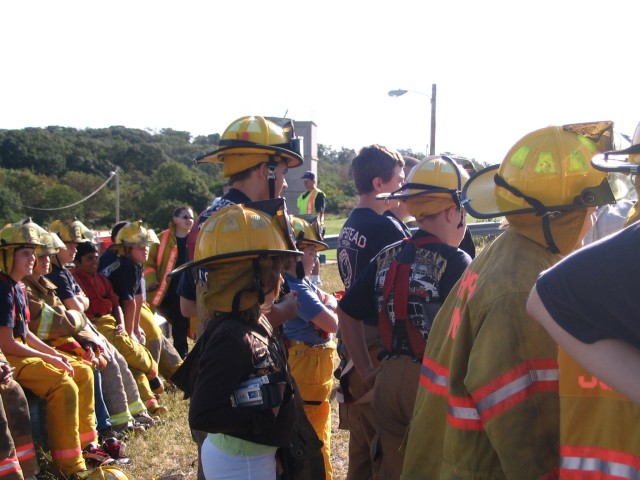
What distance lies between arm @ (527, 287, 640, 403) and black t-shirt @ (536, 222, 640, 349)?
0.01m

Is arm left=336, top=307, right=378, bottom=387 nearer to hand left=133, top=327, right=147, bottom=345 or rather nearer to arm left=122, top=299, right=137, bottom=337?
arm left=122, top=299, right=137, bottom=337

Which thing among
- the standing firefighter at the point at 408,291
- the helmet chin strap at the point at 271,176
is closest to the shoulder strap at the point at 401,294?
the standing firefighter at the point at 408,291

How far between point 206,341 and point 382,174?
5.51 ft

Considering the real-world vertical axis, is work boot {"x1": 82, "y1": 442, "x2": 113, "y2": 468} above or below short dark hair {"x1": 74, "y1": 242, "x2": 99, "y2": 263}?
below

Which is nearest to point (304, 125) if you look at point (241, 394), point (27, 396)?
point (27, 396)

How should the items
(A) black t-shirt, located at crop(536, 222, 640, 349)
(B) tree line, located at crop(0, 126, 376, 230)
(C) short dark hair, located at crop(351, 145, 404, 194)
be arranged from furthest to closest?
(B) tree line, located at crop(0, 126, 376, 230)
(C) short dark hair, located at crop(351, 145, 404, 194)
(A) black t-shirt, located at crop(536, 222, 640, 349)

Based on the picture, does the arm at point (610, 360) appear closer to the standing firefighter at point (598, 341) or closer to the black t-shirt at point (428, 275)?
the standing firefighter at point (598, 341)

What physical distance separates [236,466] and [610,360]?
5.61 ft

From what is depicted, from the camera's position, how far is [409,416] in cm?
294

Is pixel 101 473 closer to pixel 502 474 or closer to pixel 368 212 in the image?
pixel 368 212

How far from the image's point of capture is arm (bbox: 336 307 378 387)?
131 inches

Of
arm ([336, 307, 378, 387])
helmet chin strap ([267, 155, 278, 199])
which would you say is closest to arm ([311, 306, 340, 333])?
arm ([336, 307, 378, 387])

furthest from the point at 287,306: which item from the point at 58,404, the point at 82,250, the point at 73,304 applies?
the point at 82,250

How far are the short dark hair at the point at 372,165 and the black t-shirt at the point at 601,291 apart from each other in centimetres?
253
